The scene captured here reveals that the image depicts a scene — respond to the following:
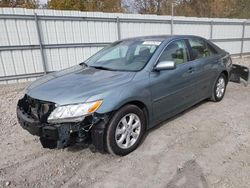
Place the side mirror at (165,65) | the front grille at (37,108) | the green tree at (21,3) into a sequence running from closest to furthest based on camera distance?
the front grille at (37,108) < the side mirror at (165,65) < the green tree at (21,3)

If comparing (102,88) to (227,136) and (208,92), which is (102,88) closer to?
(227,136)

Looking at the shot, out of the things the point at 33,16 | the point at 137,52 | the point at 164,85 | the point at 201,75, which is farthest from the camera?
the point at 33,16

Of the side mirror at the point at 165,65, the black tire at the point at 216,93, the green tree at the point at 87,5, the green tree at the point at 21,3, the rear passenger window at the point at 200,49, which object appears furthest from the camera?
the green tree at the point at 21,3

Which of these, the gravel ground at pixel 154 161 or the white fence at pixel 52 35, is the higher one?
the white fence at pixel 52 35

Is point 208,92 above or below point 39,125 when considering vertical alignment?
below

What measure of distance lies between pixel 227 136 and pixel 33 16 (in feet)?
22.0

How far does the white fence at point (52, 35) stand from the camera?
7.11m

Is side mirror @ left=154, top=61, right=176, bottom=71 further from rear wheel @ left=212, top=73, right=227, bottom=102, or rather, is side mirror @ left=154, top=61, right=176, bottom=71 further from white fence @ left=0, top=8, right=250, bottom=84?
white fence @ left=0, top=8, right=250, bottom=84

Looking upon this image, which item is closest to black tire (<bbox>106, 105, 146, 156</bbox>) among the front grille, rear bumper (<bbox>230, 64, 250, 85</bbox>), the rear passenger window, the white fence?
the front grille

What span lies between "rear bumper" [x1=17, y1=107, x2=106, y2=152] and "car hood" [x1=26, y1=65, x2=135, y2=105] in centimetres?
29

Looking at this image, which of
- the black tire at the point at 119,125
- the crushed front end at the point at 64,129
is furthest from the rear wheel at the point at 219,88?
the crushed front end at the point at 64,129

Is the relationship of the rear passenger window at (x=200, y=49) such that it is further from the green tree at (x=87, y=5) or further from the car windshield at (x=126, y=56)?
the green tree at (x=87, y=5)

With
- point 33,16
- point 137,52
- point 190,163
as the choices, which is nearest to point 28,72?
point 33,16

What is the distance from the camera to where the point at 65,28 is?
7.91 meters
